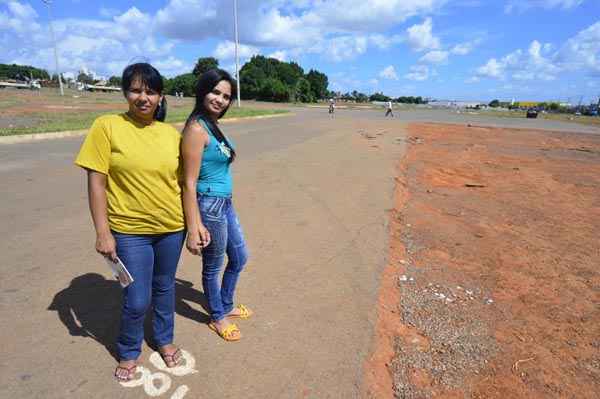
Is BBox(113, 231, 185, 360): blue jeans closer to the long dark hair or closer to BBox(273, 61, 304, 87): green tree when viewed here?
the long dark hair

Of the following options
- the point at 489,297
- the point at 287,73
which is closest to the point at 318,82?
the point at 287,73

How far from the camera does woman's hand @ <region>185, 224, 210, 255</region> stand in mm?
2242

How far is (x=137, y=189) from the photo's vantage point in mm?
2004

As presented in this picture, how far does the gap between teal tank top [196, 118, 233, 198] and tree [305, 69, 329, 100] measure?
82118 millimetres

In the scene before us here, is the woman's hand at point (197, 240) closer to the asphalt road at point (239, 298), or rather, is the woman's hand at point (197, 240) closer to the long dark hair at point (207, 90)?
the long dark hair at point (207, 90)

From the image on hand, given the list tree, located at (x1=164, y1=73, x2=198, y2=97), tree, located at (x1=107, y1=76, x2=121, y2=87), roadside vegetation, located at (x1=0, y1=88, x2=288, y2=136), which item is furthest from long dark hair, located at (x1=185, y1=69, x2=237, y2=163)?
tree, located at (x1=164, y1=73, x2=198, y2=97)

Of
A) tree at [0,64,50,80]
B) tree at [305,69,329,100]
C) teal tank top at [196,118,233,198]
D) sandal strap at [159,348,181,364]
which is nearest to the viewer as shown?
teal tank top at [196,118,233,198]

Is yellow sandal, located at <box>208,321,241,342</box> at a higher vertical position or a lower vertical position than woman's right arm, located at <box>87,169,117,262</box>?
lower

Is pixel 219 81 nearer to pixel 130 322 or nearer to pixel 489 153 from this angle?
pixel 130 322

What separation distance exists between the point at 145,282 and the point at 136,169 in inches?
26.9

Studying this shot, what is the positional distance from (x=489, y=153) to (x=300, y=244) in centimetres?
1225

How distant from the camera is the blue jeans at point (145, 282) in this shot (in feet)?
6.88

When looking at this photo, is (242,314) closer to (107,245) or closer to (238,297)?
(238,297)

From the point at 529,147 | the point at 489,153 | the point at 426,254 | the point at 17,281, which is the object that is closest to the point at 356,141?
the point at 489,153
